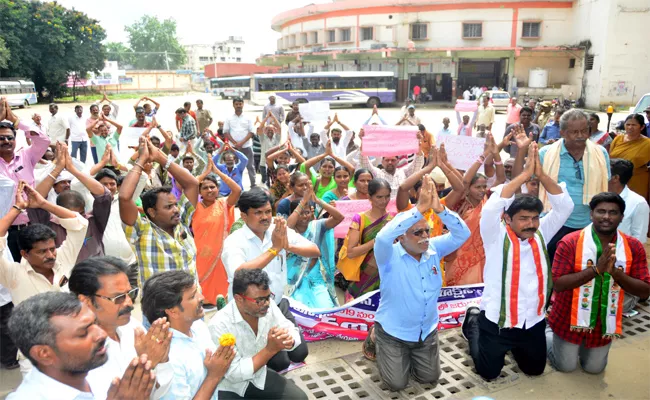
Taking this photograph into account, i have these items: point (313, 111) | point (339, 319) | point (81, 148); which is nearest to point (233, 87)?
point (81, 148)

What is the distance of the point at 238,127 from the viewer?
30.6 ft

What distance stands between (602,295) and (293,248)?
2.32 meters

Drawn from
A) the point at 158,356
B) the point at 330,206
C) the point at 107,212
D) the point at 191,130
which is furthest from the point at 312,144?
the point at 158,356

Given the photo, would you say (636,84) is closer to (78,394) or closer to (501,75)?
(501,75)

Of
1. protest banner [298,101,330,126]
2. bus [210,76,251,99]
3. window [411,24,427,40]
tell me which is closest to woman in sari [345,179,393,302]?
protest banner [298,101,330,126]

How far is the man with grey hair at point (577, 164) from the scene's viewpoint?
14.1 ft

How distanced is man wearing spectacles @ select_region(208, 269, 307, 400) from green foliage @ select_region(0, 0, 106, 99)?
36.1 metres

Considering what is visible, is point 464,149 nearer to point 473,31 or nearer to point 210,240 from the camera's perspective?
point 210,240

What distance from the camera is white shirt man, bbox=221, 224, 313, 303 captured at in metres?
3.45

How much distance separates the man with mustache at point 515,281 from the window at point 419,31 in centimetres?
3475

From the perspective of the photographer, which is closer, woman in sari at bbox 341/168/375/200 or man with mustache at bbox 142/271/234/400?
man with mustache at bbox 142/271/234/400

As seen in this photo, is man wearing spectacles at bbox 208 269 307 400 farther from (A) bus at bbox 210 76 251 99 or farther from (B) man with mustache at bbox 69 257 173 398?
(A) bus at bbox 210 76 251 99

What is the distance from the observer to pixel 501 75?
3556 centimetres

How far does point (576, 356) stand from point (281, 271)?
2345 millimetres
